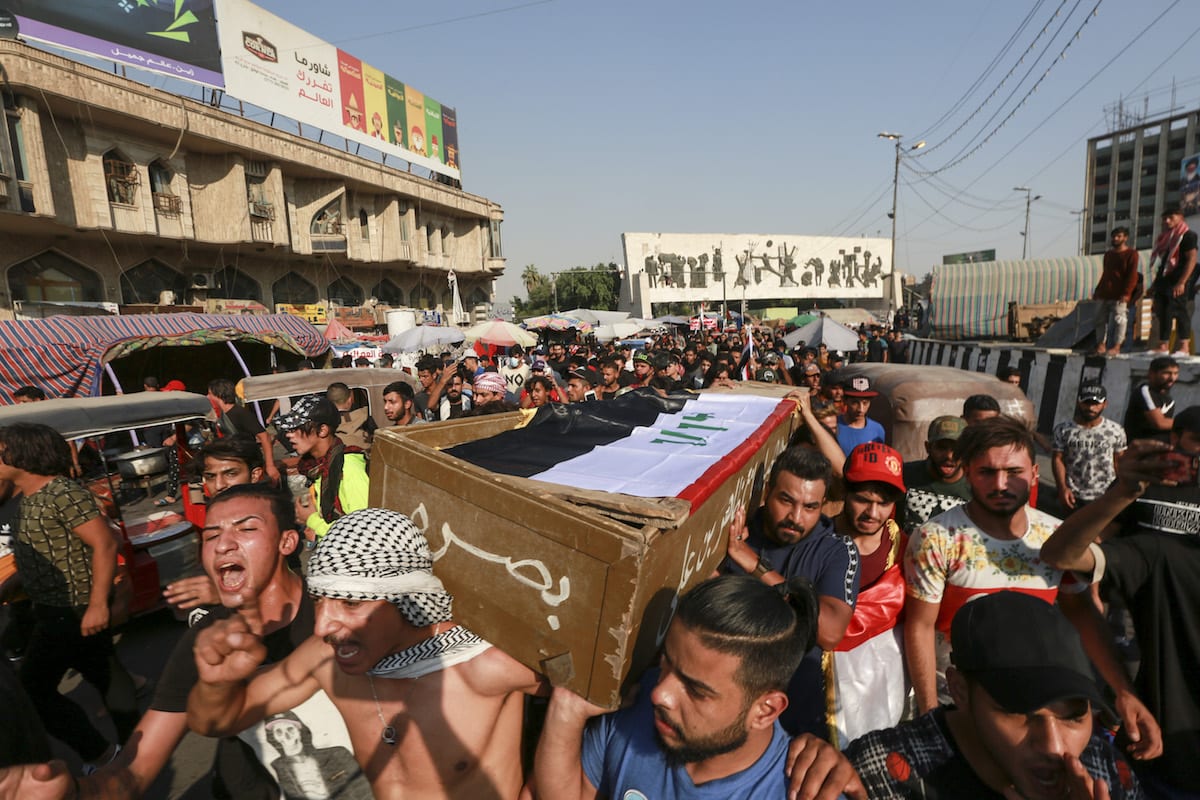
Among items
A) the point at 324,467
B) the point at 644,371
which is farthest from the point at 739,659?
the point at 644,371

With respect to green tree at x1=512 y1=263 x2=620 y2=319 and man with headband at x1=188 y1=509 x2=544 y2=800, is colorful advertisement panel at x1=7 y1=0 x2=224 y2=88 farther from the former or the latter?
green tree at x1=512 y1=263 x2=620 y2=319

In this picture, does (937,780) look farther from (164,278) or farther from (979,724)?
(164,278)

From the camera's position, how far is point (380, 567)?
4.95 feet

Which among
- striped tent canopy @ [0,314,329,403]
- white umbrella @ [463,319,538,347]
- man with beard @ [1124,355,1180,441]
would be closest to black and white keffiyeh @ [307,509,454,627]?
man with beard @ [1124,355,1180,441]

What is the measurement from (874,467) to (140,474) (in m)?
8.84

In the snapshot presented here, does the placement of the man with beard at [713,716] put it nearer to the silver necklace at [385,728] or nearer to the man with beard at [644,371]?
the silver necklace at [385,728]

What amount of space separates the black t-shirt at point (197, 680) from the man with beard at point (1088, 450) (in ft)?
17.5

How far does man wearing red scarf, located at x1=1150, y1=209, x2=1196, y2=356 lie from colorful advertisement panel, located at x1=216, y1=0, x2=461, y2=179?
2939 cm

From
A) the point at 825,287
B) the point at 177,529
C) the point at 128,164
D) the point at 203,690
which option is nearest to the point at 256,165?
the point at 128,164

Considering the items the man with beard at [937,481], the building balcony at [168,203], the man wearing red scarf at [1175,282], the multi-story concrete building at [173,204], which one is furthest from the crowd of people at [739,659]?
the building balcony at [168,203]

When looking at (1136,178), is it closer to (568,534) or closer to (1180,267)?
(1180,267)

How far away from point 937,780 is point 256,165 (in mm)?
28879

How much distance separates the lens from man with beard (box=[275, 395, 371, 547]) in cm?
308

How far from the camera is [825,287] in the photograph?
2167 inches
